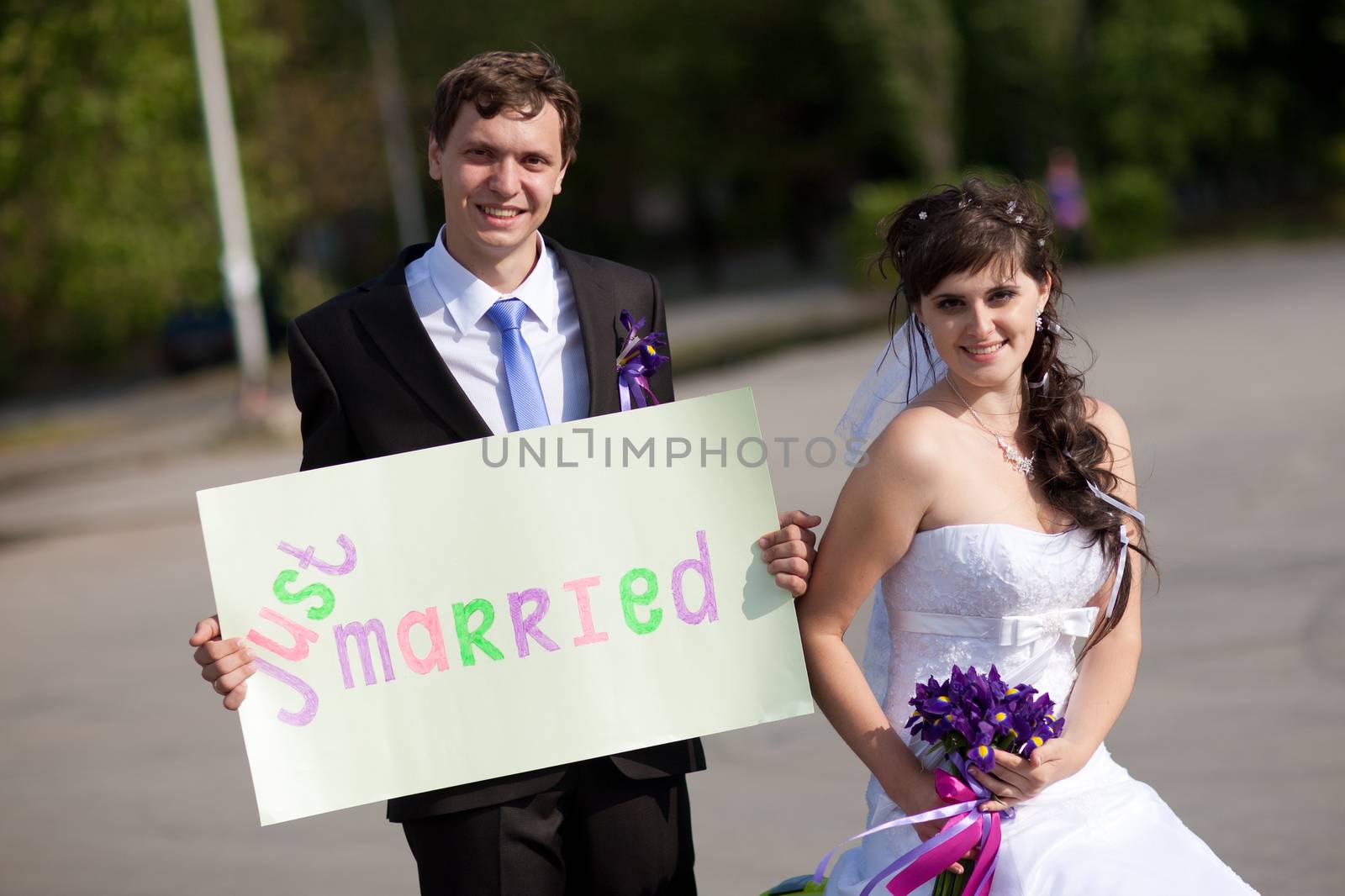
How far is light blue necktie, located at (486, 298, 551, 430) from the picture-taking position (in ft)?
9.08

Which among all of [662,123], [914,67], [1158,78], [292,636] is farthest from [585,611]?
[662,123]

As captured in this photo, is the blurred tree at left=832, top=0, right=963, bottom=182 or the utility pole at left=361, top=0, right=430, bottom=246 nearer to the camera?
the blurred tree at left=832, top=0, right=963, bottom=182

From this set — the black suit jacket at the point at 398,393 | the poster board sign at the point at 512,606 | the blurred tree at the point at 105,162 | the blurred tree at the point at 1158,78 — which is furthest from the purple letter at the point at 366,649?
the blurred tree at the point at 1158,78

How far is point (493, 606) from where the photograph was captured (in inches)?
108

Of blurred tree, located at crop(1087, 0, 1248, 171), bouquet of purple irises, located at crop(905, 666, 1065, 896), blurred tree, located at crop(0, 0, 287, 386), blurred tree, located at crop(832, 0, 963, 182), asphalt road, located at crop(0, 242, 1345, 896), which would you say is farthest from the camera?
blurred tree, located at crop(1087, 0, 1248, 171)

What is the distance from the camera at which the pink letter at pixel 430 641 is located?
2.73m

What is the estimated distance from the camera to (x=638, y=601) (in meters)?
2.76

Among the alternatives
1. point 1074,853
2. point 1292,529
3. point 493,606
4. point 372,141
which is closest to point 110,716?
point 493,606

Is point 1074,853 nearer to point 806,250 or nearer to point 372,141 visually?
point 372,141

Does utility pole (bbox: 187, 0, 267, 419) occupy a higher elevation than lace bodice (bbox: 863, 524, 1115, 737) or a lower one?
higher

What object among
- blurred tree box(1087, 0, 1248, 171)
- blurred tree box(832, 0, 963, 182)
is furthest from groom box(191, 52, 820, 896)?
blurred tree box(1087, 0, 1248, 171)

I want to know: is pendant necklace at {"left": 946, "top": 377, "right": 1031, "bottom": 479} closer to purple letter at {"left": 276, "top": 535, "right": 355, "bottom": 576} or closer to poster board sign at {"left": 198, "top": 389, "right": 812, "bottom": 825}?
poster board sign at {"left": 198, "top": 389, "right": 812, "bottom": 825}

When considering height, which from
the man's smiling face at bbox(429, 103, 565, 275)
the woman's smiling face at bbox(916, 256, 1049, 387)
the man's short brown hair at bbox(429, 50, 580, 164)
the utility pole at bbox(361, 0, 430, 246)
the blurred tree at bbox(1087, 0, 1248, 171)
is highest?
the utility pole at bbox(361, 0, 430, 246)

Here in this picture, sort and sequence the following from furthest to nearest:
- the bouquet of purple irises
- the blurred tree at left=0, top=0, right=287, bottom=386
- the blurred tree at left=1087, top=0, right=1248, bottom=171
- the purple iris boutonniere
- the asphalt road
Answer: the blurred tree at left=1087, top=0, right=1248, bottom=171, the blurred tree at left=0, top=0, right=287, bottom=386, the asphalt road, the purple iris boutonniere, the bouquet of purple irises
